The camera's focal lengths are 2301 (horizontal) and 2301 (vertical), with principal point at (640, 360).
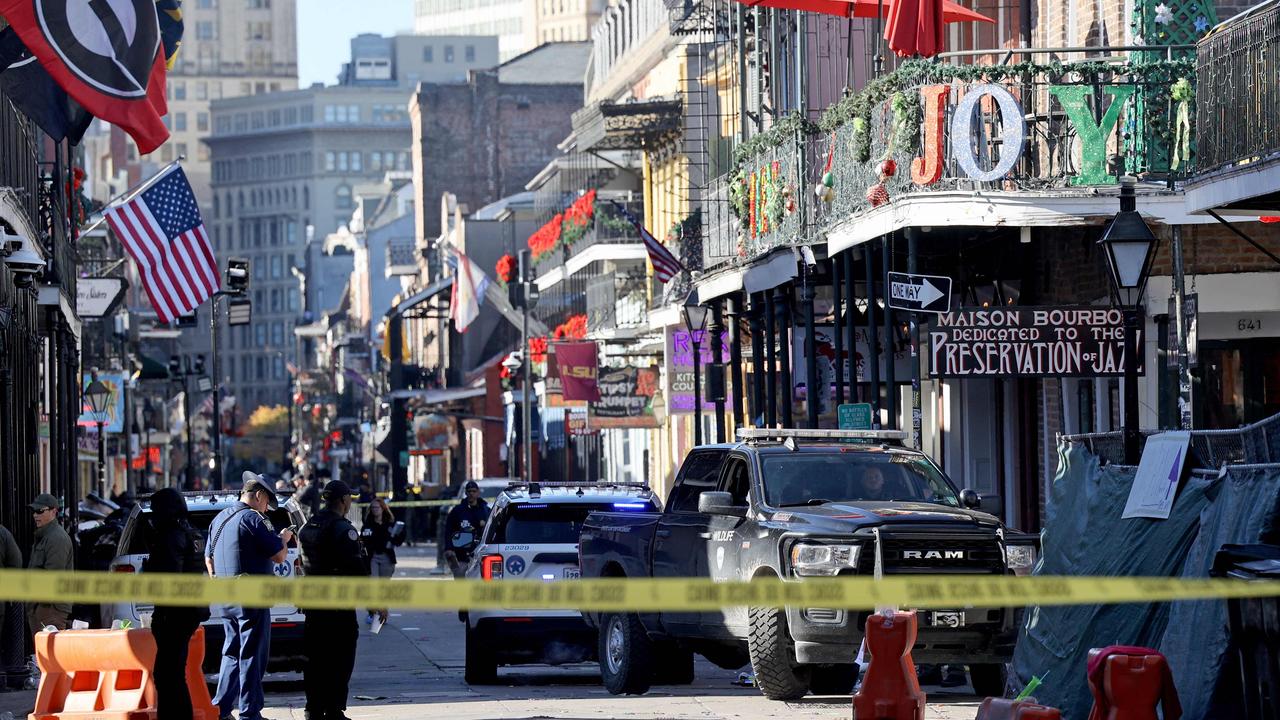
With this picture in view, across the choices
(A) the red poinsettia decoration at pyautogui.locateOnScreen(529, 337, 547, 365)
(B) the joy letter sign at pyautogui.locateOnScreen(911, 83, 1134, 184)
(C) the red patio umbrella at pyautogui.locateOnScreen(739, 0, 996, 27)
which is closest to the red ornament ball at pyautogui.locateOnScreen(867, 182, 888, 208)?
(B) the joy letter sign at pyautogui.locateOnScreen(911, 83, 1134, 184)

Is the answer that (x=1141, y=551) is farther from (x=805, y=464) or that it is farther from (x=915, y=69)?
(x=915, y=69)

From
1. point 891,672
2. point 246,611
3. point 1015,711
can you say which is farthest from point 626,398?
point 1015,711

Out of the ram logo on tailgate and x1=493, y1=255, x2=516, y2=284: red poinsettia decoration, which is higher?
x1=493, y1=255, x2=516, y2=284: red poinsettia decoration

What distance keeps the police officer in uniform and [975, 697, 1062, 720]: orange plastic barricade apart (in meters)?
4.73

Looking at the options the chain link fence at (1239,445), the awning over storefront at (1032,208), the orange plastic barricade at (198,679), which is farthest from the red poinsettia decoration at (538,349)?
the chain link fence at (1239,445)

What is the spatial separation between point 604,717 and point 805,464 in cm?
242

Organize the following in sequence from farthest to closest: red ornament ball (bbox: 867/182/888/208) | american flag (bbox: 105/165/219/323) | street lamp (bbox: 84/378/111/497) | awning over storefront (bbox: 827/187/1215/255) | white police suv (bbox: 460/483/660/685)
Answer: street lamp (bbox: 84/378/111/497), american flag (bbox: 105/165/219/323), red ornament ball (bbox: 867/182/888/208), awning over storefront (bbox: 827/187/1215/255), white police suv (bbox: 460/483/660/685)

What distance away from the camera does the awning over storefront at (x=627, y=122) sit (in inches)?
1836

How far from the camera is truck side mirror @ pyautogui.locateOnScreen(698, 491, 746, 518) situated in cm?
1591

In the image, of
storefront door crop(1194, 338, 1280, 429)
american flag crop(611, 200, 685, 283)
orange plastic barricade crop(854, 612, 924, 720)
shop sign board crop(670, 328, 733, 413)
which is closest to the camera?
orange plastic barricade crop(854, 612, 924, 720)

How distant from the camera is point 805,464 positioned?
16.6 meters

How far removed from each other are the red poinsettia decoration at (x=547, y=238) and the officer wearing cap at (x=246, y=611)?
147 feet

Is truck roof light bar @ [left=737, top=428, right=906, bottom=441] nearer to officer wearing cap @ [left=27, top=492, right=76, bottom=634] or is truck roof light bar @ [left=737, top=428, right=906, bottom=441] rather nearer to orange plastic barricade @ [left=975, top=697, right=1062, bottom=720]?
orange plastic barricade @ [left=975, top=697, right=1062, bottom=720]

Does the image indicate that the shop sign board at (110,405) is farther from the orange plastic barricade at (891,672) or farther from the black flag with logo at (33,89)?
the orange plastic barricade at (891,672)
